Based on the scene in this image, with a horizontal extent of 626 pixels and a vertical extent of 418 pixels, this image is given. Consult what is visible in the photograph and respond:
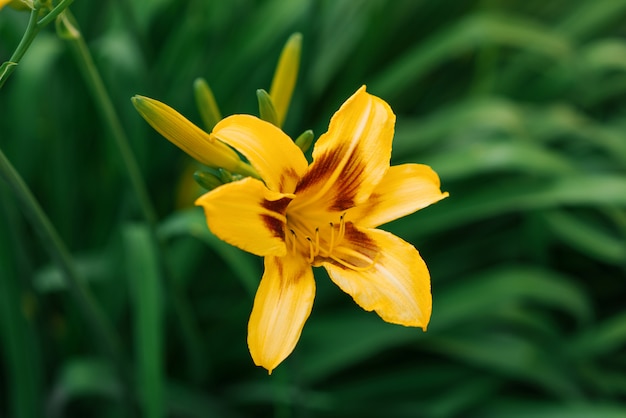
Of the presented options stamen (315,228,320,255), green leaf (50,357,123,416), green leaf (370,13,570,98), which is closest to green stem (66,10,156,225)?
stamen (315,228,320,255)

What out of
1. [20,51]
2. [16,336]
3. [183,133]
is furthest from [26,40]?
[16,336]

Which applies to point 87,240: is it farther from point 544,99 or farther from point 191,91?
point 544,99

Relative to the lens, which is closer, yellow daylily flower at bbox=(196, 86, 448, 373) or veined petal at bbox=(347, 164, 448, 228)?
yellow daylily flower at bbox=(196, 86, 448, 373)

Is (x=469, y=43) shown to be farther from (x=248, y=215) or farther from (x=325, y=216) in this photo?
(x=248, y=215)

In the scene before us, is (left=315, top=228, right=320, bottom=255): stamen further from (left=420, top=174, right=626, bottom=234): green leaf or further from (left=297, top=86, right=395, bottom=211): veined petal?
(left=420, top=174, right=626, bottom=234): green leaf

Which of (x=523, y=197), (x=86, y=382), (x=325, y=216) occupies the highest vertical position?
(x=523, y=197)

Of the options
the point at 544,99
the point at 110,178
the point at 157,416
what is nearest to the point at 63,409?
the point at 157,416
